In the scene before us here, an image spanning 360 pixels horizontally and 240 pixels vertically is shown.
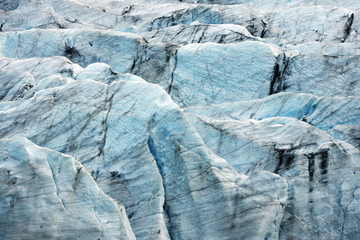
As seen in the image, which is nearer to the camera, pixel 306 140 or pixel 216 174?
pixel 216 174

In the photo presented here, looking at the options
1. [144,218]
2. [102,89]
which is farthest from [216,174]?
[102,89]

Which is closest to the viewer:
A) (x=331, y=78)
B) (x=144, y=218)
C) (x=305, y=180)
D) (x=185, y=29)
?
(x=144, y=218)

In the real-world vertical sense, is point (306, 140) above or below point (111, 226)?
above

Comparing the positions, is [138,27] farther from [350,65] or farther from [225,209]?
[225,209]

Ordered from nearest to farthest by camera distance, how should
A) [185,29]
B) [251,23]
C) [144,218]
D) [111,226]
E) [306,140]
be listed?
[111,226] < [144,218] < [306,140] < [185,29] < [251,23]

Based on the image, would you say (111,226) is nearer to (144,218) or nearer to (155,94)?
(144,218)

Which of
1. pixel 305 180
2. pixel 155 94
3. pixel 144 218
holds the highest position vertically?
pixel 155 94
